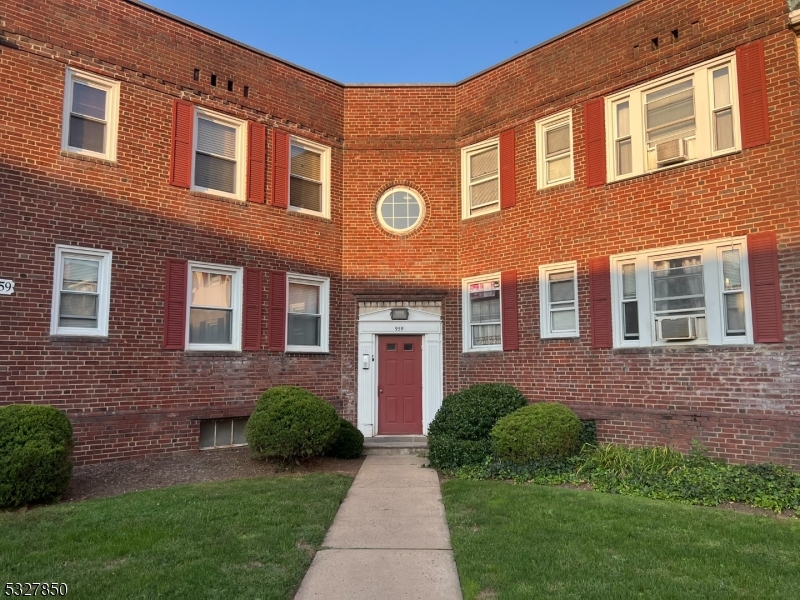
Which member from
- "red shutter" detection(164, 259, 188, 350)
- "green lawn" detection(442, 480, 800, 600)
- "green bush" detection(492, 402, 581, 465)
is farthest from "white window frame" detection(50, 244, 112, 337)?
"green bush" detection(492, 402, 581, 465)

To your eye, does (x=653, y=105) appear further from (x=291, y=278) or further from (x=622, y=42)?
(x=291, y=278)

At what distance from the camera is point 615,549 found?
5.27 meters

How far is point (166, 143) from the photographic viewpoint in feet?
35.0

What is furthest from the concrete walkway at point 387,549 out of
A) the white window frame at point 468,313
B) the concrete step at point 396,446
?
the white window frame at point 468,313

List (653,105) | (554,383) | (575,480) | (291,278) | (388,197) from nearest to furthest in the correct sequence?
(575,480)
(653,105)
(554,383)
(291,278)
(388,197)

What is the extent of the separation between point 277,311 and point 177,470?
366 cm

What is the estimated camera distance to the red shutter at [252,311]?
11227mm

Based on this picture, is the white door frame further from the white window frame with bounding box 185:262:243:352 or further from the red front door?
the white window frame with bounding box 185:262:243:352

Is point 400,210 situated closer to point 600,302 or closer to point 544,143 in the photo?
point 544,143

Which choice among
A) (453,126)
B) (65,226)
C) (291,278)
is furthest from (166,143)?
(453,126)

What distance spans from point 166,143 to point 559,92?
737cm

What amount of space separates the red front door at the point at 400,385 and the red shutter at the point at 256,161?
3940mm

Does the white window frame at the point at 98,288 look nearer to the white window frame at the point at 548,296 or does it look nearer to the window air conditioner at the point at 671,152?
the white window frame at the point at 548,296

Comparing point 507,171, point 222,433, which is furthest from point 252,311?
point 507,171
